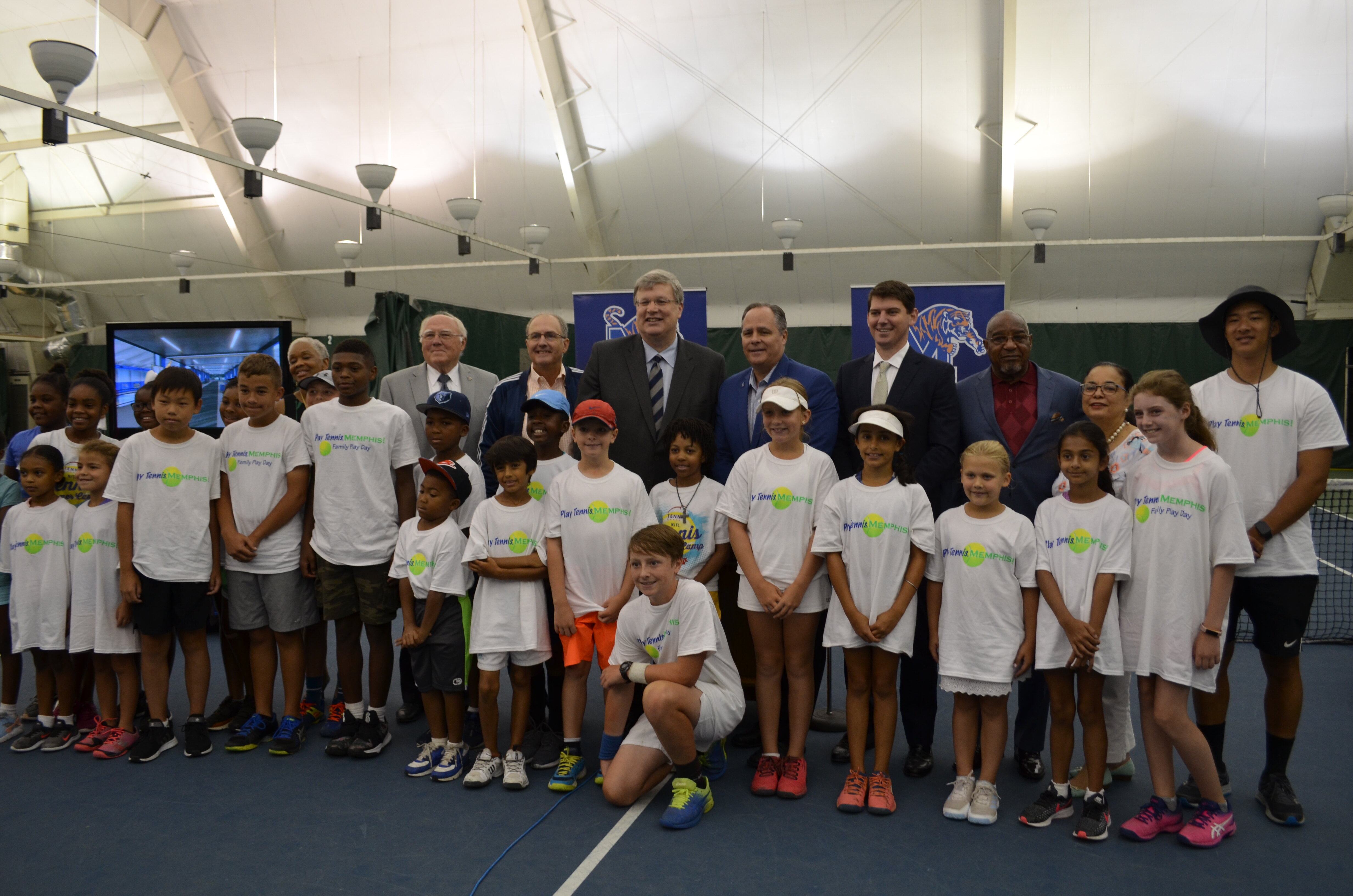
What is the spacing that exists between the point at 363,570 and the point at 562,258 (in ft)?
36.7

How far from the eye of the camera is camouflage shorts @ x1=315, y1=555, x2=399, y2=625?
12.3 ft

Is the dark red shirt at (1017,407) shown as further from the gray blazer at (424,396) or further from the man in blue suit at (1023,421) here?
the gray blazer at (424,396)

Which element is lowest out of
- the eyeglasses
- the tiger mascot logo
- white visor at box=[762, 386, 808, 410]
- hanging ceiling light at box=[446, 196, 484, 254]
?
white visor at box=[762, 386, 808, 410]

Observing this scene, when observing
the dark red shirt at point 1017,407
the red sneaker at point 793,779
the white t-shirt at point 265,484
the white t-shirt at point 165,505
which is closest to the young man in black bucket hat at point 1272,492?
the dark red shirt at point 1017,407

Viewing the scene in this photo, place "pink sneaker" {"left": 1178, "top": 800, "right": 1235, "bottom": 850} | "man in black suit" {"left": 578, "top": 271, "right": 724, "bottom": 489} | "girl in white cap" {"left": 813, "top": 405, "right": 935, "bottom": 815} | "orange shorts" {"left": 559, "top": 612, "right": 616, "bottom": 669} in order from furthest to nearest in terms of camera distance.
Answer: "man in black suit" {"left": 578, "top": 271, "right": 724, "bottom": 489}
"orange shorts" {"left": 559, "top": 612, "right": 616, "bottom": 669}
"girl in white cap" {"left": 813, "top": 405, "right": 935, "bottom": 815}
"pink sneaker" {"left": 1178, "top": 800, "right": 1235, "bottom": 850}

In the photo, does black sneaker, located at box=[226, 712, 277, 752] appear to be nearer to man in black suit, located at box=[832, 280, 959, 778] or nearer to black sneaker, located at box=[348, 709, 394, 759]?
black sneaker, located at box=[348, 709, 394, 759]

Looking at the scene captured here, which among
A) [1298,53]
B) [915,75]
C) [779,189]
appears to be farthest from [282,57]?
[1298,53]

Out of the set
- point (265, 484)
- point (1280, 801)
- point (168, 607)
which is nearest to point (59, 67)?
point (265, 484)

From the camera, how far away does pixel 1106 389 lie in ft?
11.1

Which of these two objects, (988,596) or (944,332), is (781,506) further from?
(944,332)

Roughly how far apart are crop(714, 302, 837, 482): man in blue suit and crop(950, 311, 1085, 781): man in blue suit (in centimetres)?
55

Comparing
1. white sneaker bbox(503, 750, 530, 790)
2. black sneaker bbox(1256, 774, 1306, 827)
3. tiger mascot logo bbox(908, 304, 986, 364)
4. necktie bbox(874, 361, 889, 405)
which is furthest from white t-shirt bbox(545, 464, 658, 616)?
tiger mascot logo bbox(908, 304, 986, 364)

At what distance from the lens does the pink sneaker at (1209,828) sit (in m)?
2.87

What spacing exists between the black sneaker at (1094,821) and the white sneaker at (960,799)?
0.34 meters
